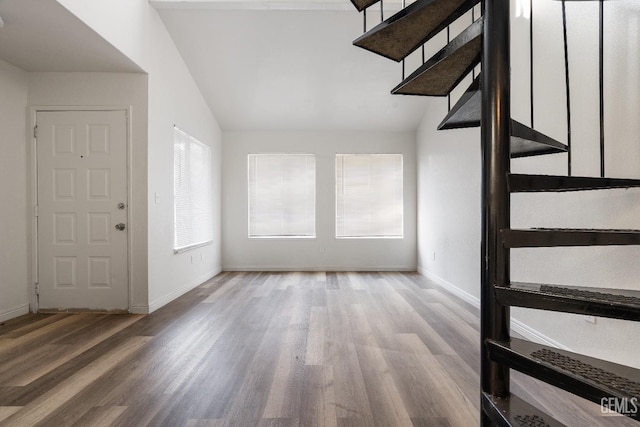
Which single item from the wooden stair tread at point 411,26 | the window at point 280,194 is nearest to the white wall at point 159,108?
the window at point 280,194

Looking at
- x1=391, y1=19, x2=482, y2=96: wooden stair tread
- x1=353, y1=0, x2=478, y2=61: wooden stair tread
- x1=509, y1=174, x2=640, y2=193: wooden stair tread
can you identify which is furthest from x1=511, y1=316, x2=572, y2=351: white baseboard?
x1=353, y1=0, x2=478, y2=61: wooden stair tread

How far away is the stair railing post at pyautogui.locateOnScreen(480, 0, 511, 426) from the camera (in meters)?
1.57

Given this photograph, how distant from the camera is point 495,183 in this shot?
63.2 inches

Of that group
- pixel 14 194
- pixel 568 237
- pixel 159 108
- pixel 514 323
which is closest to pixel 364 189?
pixel 159 108

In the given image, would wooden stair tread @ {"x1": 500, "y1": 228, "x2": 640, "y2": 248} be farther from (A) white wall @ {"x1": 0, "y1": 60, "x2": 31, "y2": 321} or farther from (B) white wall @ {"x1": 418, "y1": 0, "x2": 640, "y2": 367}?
(A) white wall @ {"x1": 0, "y1": 60, "x2": 31, "y2": 321}

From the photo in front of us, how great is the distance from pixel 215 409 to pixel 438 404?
1204mm

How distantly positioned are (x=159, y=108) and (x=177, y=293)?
2245 millimetres

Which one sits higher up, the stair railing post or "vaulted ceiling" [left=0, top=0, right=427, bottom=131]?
"vaulted ceiling" [left=0, top=0, right=427, bottom=131]

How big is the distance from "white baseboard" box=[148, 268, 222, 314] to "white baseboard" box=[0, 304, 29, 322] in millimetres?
Result: 1124

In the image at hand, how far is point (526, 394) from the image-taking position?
217 centimetres

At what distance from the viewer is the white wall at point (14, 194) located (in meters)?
3.72

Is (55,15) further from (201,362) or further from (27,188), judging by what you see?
(201,362)

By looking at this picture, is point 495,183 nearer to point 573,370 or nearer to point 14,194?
point 573,370

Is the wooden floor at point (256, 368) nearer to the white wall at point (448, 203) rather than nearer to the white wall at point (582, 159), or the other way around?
the white wall at point (582, 159)
